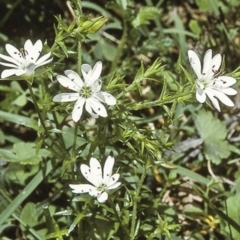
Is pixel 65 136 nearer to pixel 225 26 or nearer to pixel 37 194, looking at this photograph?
pixel 37 194

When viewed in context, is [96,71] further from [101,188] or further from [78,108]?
[101,188]

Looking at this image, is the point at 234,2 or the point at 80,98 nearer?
the point at 80,98

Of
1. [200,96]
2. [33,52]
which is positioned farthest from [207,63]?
[33,52]

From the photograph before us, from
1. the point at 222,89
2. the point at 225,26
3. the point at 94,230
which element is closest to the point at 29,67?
the point at 222,89

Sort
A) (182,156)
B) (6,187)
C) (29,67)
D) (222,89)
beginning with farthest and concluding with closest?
(182,156)
(6,187)
(222,89)
(29,67)

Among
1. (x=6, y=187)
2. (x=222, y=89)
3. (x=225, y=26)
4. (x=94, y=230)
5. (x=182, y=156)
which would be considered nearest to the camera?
(x=222, y=89)

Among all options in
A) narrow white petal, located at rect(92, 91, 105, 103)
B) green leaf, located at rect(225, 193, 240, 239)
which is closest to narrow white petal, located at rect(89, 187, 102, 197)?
narrow white petal, located at rect(92, 91, 105, 103)

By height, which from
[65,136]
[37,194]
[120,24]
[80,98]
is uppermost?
[80,98]

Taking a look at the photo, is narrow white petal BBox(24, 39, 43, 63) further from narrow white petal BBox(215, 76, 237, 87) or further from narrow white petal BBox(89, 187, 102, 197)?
narrow white petal BBox(215, 76, 237, 87)
